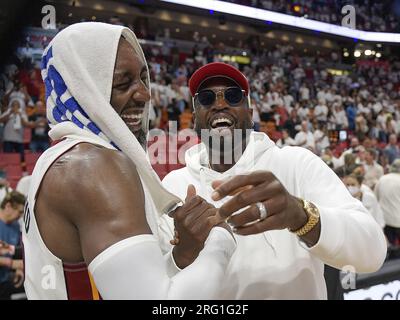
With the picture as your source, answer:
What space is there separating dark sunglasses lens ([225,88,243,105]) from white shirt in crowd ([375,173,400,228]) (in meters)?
4.14

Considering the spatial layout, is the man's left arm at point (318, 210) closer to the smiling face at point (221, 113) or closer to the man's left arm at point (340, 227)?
the man's left arm at point (340, 227)

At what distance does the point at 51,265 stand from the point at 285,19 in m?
16.3

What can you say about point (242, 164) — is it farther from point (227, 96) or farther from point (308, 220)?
point (308, 220)

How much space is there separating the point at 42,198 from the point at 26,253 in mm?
212

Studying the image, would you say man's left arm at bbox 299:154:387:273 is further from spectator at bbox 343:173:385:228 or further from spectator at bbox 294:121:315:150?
spectator at bbox 294:121:315:150

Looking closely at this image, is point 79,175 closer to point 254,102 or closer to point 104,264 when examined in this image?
point 104,264

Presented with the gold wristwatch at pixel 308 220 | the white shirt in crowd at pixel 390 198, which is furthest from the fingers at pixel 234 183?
the white shirt in crowd at pixel 390 198

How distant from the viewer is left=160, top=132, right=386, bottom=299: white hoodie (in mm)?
1275

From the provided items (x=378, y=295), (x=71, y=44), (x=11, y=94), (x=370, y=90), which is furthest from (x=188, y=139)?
(x=370, y=90)

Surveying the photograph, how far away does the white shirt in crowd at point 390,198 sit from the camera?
211 inches

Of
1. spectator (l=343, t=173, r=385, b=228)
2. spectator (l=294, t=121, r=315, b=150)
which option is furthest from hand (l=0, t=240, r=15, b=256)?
spectator (l=294, t=121, r=315, b=150)

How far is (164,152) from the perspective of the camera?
547 cm

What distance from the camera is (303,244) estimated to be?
1.24m

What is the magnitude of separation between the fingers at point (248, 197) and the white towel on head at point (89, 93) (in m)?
0.21
